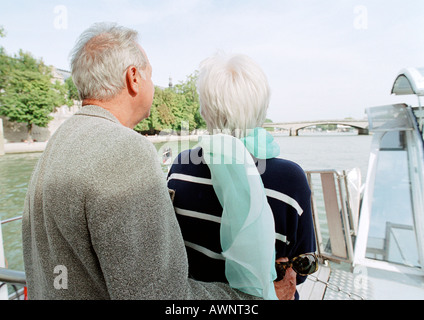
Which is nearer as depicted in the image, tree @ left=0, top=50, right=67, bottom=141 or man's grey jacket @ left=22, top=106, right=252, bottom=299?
man's grey jacket @ left=22, top=106, right=252, bottom=299

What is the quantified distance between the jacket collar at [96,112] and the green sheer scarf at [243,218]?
35cm

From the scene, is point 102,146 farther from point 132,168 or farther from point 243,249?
point 243,249

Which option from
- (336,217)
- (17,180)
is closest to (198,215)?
(336,217)

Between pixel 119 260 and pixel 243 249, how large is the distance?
409mm

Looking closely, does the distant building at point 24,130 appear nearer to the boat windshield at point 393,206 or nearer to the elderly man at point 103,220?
the boat windshield at point 393,206

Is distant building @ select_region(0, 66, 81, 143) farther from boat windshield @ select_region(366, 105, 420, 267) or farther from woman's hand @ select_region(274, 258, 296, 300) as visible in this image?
woman's hand @ select_region(274, 258, 296, 300)

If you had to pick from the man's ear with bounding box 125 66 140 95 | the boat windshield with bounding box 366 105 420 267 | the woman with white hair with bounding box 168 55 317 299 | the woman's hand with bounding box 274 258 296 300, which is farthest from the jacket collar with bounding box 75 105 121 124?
the boat windshield with bounding box 366 105 420 267

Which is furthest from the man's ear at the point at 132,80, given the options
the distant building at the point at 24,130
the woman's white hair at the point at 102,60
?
the distant building at the point at 24,130

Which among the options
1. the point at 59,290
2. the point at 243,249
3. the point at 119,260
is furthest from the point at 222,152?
the point at 59,290

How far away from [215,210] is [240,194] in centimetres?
16

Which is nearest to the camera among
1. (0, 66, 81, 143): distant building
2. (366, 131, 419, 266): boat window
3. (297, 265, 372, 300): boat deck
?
(297, 265, 372, 300): boat deck

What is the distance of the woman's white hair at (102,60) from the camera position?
2.86ft

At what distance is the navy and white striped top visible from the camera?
3.11ft

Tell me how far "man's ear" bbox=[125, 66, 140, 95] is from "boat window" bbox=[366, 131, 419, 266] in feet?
12.9
